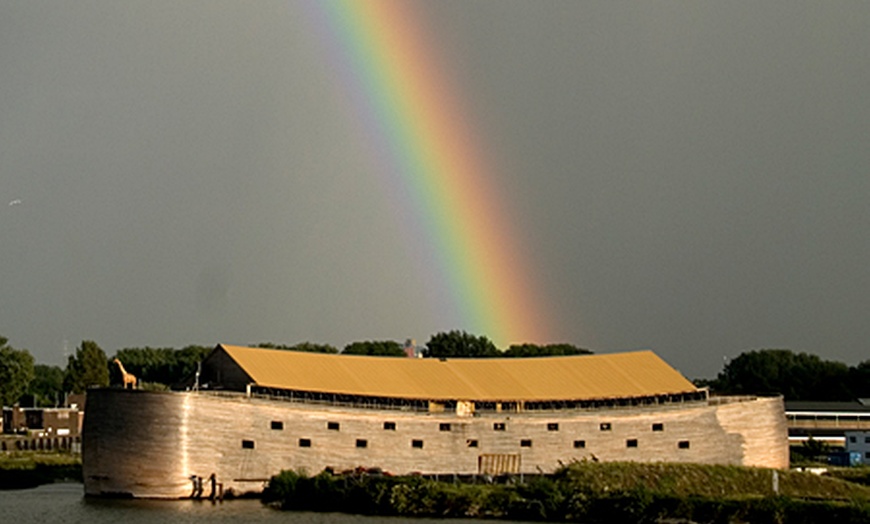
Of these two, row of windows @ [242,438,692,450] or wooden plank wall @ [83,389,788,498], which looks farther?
row of windows @ [242,438,692,450]

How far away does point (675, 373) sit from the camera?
222ft

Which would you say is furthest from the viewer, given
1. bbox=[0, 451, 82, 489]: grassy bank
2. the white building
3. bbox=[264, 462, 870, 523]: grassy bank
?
the white building

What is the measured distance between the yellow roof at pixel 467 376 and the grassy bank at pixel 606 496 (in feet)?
22.3

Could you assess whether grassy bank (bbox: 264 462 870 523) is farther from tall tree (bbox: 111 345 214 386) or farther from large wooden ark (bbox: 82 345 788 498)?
tall tree (bbox: 111 345 214 386)

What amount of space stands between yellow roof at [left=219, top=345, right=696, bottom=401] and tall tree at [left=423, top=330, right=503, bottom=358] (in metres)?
53.2

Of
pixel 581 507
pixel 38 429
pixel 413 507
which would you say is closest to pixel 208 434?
pixel 413 507

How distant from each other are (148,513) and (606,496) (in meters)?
17.1

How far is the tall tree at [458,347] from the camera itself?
122m

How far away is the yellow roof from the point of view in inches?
2325

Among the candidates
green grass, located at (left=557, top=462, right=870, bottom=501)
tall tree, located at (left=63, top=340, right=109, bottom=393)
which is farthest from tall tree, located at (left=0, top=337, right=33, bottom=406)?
green grass, located at (left=557, top=462, right=870, bottom=501)

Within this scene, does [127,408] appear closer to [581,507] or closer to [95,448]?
[95,448]

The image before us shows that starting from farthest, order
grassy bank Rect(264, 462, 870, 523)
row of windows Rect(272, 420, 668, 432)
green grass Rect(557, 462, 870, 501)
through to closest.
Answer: row of windows Rect(272, 420, 668, 432)
green grass Rect(557, 462, 870, 501)
grassy bank Rect(264, 462, 870, 523)

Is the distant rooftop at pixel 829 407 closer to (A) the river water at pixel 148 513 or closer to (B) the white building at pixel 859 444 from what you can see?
(B) the white building at pixel 859 444

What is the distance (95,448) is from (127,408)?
2238mm
